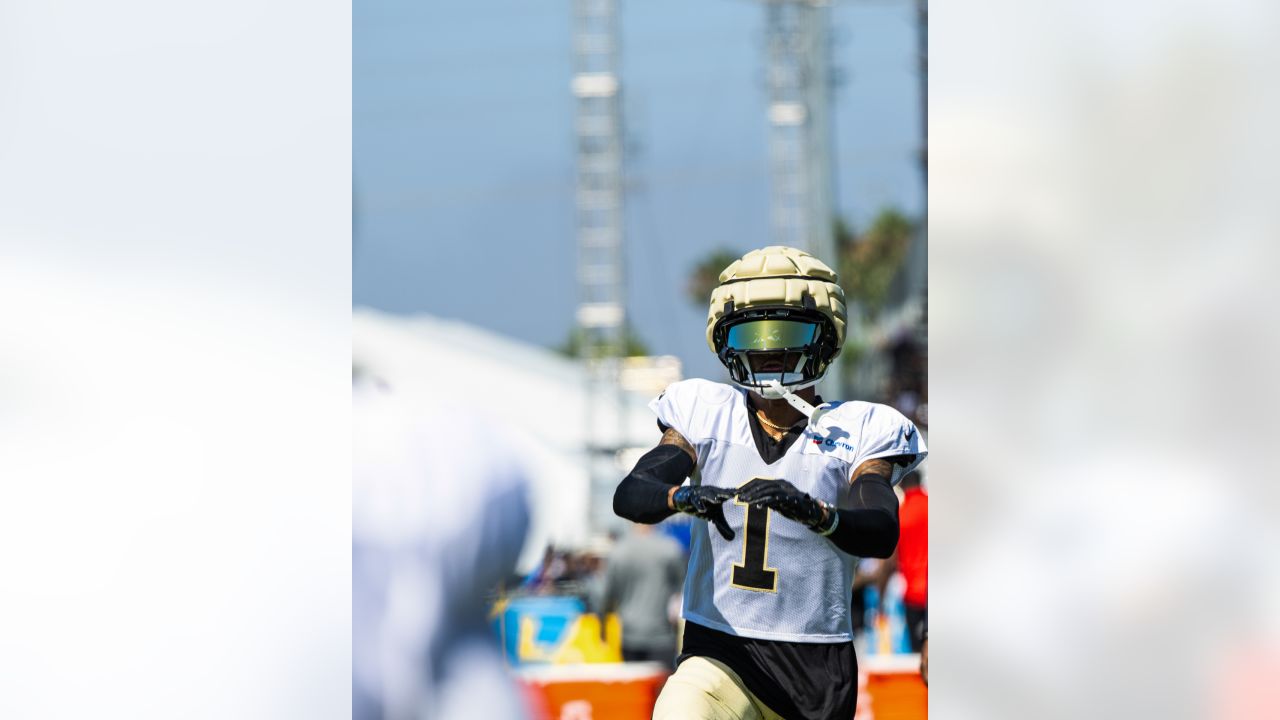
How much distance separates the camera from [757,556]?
3.13 metres

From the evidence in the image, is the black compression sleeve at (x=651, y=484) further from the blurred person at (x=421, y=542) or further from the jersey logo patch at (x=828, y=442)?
the blurred person at (x=421, y=542)

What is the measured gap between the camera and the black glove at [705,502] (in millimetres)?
2830

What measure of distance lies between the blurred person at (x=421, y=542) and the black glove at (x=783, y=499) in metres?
1.42

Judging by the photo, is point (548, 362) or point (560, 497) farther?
point (548, 362)

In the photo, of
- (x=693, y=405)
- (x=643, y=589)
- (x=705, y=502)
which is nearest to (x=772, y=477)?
(x=693, y=405)

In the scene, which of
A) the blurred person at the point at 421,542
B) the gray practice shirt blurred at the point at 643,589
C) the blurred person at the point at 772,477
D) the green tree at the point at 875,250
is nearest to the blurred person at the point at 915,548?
the gray practice shirt blurred at the point at 643,589

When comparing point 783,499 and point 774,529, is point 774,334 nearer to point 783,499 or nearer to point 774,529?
point 774,529

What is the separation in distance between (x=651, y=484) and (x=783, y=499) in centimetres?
32

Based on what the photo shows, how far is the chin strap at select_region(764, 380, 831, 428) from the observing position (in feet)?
10.3
